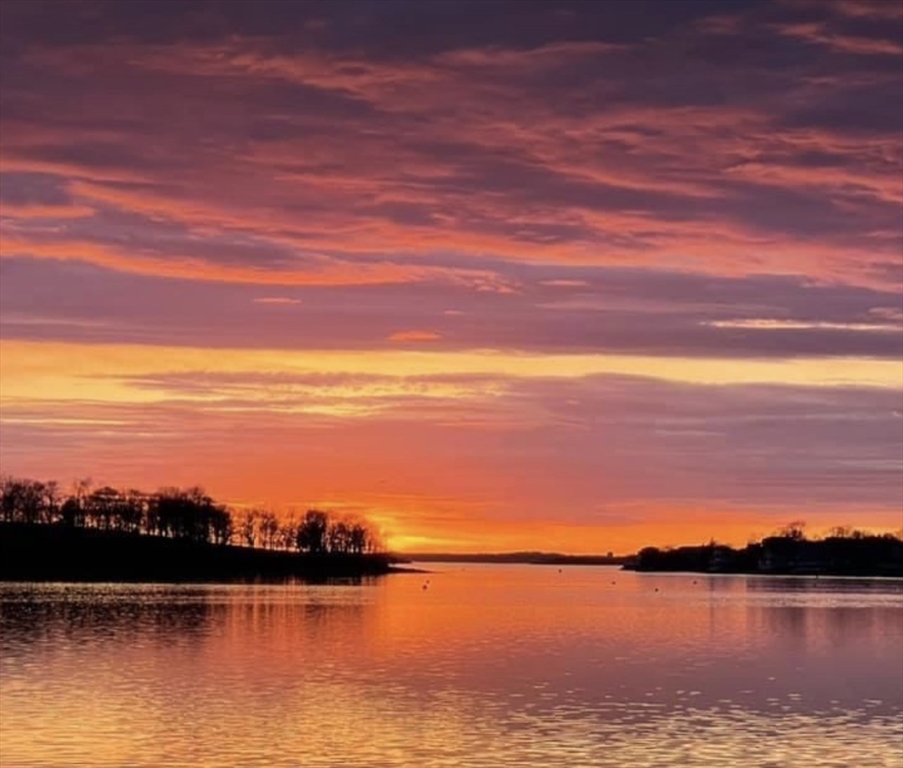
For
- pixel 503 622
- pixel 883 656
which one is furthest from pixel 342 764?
pixel 503 622

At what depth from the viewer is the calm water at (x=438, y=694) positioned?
161 ft

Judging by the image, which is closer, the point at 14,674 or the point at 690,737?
the point at 690,737

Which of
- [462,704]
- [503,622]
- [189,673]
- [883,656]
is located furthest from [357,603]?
[462,704]

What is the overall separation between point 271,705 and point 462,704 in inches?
297

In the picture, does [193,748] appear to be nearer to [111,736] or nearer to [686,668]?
[111,736]

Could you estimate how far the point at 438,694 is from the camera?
65500 millimetres

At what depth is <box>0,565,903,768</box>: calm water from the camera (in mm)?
49156

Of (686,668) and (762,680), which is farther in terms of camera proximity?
(686,668)

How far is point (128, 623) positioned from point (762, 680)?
179ft

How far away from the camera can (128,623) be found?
372 ft

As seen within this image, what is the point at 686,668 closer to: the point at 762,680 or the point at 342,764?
the point at 762,680

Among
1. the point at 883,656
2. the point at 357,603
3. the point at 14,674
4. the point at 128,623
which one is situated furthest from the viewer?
the point at 357,603

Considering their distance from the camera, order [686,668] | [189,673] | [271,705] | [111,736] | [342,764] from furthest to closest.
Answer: [686,668] < [189,673] < [271,705] < [111,736] < [342,764]

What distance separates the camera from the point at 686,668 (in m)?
81.4
